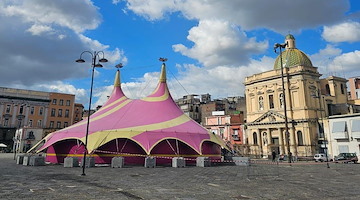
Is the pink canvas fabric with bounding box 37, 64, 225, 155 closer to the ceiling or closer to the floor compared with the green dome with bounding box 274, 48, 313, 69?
closer to the floor

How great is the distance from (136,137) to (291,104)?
34.6 meters

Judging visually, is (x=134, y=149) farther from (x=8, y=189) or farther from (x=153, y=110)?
(x=8, y=189)

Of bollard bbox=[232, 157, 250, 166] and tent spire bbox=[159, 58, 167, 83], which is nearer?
bollard bbox=[232, 157, 250, 166]

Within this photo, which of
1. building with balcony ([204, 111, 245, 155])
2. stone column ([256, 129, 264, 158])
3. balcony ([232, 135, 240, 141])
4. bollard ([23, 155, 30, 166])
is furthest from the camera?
building with balcony ([204, 111, 245, 155])

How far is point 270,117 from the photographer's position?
50.0 m

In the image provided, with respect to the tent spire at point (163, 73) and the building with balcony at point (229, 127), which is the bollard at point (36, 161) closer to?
the tent spire at point (163, 73)

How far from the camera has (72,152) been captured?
2422 cm

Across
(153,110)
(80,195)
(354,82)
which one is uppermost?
(354,82)

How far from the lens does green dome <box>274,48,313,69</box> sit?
1987 inches

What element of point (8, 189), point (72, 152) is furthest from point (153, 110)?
point (8, 189)

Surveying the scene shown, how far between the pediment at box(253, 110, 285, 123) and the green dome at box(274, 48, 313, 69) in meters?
9.42

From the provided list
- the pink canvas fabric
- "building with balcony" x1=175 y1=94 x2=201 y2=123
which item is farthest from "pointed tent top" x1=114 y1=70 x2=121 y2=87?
"building with balcony" x1=175 y1=94 x2=201 y2=123

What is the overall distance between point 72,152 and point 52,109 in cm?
4744

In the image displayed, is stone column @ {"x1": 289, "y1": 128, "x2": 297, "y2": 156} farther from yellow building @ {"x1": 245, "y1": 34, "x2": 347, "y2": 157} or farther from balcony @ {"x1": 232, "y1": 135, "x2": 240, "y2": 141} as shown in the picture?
balcony @ {"x1": 232, "y1": 135, "x2": 240, "y2": 141}
